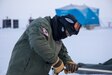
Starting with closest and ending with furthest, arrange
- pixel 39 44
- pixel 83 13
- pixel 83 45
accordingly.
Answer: pixel 39 44 → pixel 83 13 → pixel 83 45

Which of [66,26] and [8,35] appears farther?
[8,35]

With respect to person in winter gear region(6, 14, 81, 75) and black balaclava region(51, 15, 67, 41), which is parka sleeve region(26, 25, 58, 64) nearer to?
person in winter gear region(6, 14, 81, 75)

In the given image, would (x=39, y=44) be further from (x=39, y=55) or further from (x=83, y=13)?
(x=83, y=13)

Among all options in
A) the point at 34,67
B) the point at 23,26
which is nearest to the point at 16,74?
the point at 34,67

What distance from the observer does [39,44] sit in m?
1.44

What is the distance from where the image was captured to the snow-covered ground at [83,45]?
130 inches

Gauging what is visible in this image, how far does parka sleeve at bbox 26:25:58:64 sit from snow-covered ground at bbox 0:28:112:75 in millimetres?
1829

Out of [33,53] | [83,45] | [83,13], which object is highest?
[83,13]

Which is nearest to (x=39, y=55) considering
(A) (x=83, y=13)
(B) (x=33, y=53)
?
(B) (x=33, y=53)

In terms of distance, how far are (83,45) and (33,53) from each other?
73.1 inches

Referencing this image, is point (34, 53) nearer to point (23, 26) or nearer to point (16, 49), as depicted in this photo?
point (16, 49)

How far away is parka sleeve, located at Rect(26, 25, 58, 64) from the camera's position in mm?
1448

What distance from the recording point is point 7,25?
3305 mm

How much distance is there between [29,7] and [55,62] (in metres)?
1.88
